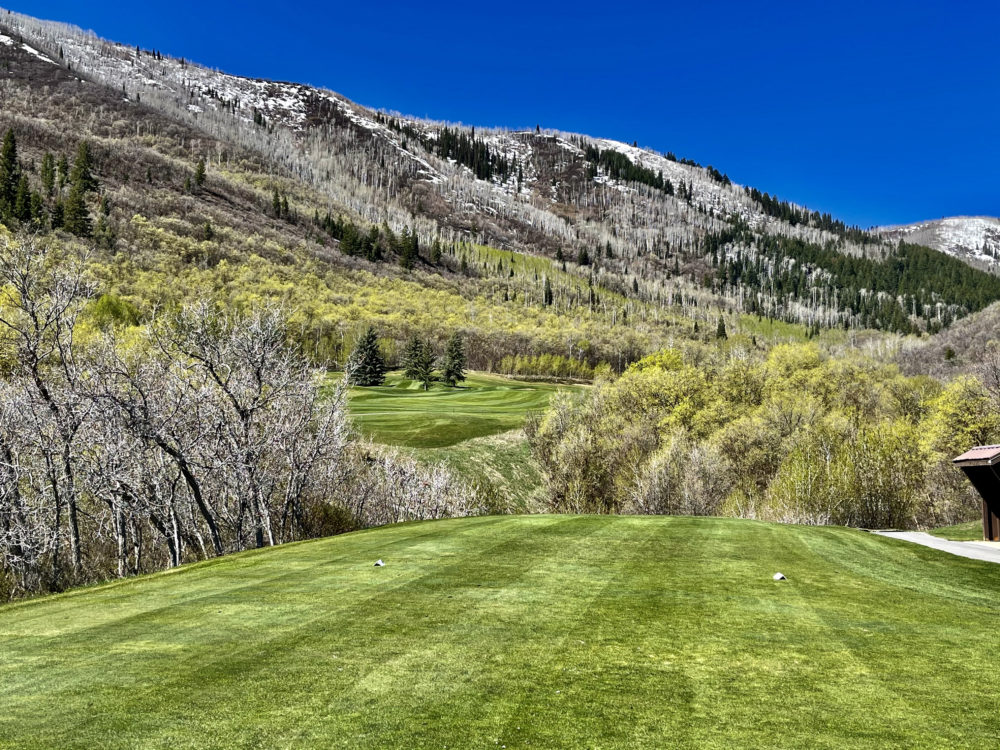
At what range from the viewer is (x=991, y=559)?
55.9 feet

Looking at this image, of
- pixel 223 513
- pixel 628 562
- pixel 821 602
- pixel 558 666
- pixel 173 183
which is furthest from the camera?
pixel 173 183

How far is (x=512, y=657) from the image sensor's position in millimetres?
7875

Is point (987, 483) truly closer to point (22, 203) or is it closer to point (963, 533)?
point (963, 533)

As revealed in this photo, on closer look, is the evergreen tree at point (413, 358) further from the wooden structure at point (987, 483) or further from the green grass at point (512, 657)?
the green grass at point (512, 657)

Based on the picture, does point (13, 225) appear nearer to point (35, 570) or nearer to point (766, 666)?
point (35, 570)

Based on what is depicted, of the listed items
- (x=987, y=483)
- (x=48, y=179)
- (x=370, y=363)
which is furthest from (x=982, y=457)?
(x=48, y=179)

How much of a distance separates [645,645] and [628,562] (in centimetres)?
627

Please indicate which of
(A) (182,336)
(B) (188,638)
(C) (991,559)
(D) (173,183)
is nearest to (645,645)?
(B) (188,638)

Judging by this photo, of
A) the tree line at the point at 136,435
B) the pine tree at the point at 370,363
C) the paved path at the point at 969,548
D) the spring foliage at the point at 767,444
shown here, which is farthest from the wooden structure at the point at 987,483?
the pine tree at the point at 370,363

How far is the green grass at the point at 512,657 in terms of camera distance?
19.3ft

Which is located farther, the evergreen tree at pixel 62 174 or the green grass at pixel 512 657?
the evergreen tree at pixel 62 174

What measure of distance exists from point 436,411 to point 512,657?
6922cm

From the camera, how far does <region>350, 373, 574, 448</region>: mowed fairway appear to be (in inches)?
2589

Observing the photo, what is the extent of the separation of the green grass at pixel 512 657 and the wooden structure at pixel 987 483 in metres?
10.3
